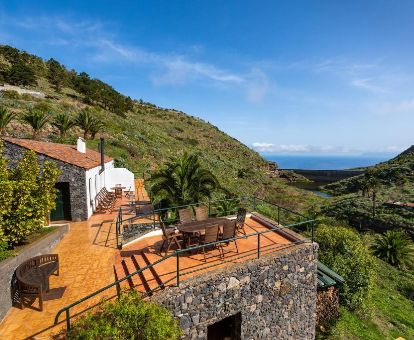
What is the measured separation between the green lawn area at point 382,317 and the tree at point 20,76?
2360 inches

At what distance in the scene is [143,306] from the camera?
649 cm

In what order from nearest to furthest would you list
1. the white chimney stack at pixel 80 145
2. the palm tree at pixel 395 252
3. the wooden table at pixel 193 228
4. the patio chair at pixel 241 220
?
1. the wooden table at pixel 193 228
2. the patio chair at pixel 241 220
3. the white chimney stack at pixel 80 145
4. the palm tree at pixel 395 252

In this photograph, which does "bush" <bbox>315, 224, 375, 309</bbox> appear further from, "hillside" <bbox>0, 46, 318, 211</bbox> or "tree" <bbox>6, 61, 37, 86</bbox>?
"tree" <bbox>6, 61, 37, 86</bbox>

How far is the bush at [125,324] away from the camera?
5.85 m

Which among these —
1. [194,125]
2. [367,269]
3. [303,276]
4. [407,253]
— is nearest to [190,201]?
[303,276]

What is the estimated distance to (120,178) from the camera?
2500cm

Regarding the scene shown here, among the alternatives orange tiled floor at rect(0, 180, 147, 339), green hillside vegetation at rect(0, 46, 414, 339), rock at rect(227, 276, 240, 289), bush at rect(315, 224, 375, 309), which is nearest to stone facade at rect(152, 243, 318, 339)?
rock at rect(227, 276, 240, 289)

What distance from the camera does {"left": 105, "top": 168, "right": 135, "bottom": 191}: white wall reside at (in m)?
24.4

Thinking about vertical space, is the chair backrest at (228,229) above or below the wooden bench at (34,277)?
above

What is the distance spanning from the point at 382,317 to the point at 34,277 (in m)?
16.7

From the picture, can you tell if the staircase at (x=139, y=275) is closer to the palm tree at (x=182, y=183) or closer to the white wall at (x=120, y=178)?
the palm tree at (x=182, y=183)

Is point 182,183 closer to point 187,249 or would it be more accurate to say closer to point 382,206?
point 187,249

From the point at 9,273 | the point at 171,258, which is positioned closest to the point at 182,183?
the point at 171,258

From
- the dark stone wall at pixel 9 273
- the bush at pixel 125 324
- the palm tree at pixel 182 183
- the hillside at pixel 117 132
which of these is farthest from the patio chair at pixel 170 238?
the hillside at pixel 117 132
